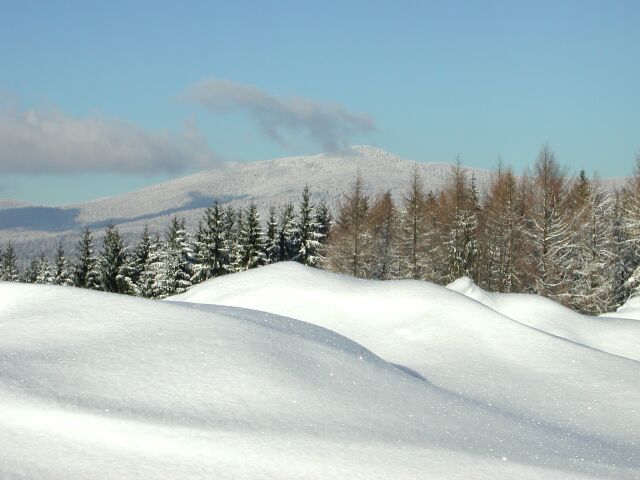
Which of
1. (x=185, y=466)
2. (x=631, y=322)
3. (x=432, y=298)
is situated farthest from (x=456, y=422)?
(x=631, y=322)

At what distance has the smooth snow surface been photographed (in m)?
4.22

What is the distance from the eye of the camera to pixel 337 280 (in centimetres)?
1198

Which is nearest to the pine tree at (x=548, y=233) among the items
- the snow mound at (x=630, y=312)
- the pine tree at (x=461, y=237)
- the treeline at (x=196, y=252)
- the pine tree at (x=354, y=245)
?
the pine tree at (x=461, y=237)

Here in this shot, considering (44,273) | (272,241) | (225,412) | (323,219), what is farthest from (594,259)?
(44,273)

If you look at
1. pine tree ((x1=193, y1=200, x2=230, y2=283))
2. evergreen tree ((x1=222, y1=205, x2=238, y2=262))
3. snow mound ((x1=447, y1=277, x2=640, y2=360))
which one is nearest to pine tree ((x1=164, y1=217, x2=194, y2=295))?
pine tree ((x1=193, y1=200, x2=230, y2=283))

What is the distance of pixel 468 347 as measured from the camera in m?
9.39

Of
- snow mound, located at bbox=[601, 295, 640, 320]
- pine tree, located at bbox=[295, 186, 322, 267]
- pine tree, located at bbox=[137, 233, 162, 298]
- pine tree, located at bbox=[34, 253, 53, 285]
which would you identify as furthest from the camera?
pine tree, located at bbox=[34, 253, 53, 285]

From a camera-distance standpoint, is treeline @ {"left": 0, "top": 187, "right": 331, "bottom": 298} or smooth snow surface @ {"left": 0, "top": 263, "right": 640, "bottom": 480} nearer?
smooth snow surface @ {"left": 0, "top": 263, "right": 640, "bottom": 480}

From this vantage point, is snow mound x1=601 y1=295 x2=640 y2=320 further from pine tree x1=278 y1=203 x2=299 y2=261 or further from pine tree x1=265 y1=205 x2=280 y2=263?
pine tree x1=265 y1=205 x2=280 y2=263

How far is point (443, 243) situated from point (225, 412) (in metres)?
37.6

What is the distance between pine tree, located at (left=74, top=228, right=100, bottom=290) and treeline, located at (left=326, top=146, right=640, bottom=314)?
62.6 feet

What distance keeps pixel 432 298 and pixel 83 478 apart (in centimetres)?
737

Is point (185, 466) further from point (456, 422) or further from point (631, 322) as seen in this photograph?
point (631, 322)

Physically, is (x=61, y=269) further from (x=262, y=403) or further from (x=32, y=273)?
(x=262, y=403)
